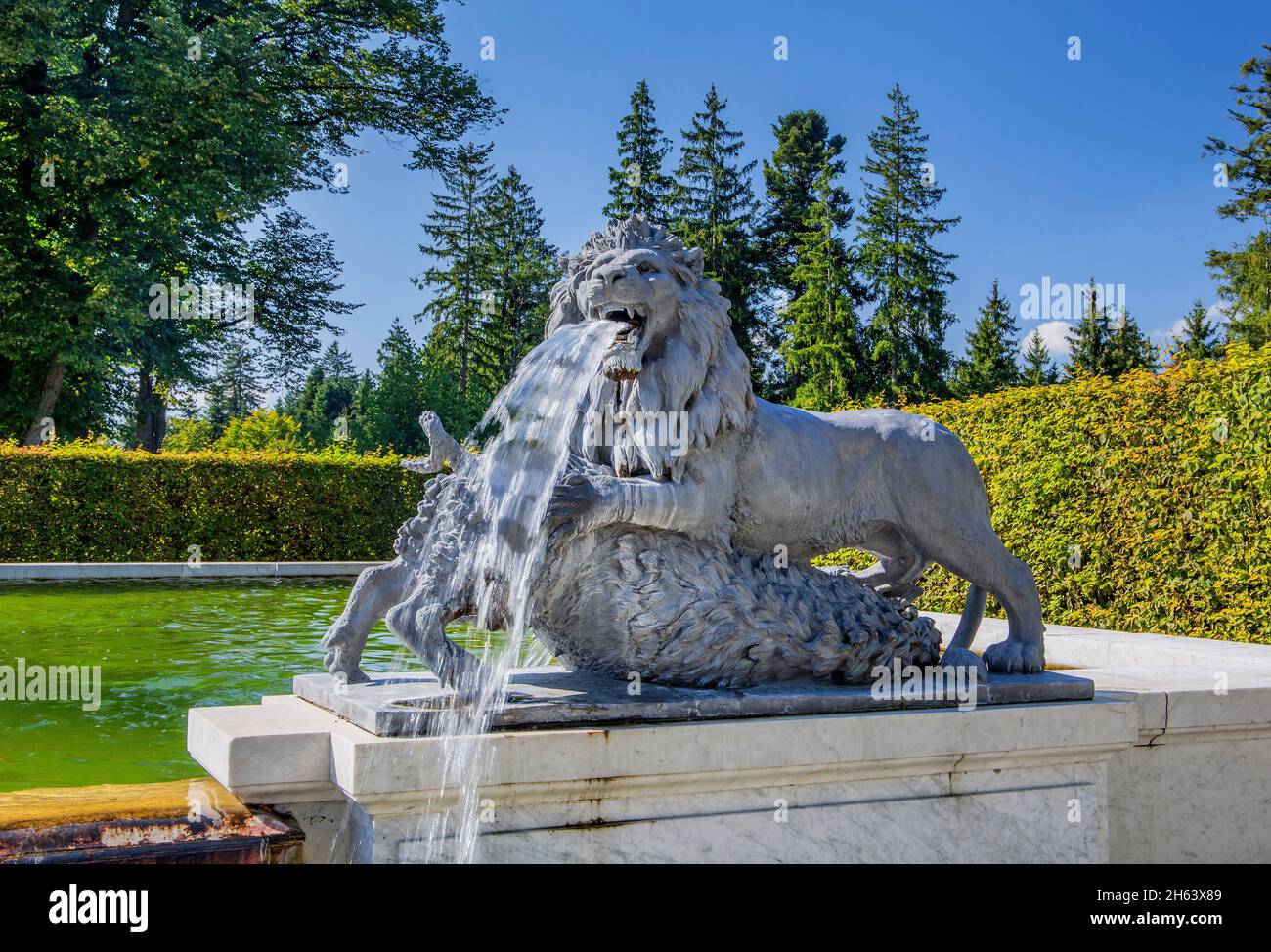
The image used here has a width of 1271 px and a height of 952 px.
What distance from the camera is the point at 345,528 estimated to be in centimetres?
1563

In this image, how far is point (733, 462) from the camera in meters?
3.29

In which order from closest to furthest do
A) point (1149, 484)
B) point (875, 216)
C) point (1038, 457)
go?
point (1149, 484) → point (1038, 457) → point (875, 216)

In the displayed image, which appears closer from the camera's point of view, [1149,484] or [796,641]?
[796,641]

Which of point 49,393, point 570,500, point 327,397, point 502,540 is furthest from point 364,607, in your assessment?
point 327,397

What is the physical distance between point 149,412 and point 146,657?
74.7ft

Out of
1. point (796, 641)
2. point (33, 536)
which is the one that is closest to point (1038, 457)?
point (796, 641)

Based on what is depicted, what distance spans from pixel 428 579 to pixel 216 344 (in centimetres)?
2636

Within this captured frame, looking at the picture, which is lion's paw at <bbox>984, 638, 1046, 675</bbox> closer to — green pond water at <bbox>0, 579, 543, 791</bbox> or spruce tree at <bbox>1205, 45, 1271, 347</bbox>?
green pond water at <bbox>0, 579, 543, 791</bbox>

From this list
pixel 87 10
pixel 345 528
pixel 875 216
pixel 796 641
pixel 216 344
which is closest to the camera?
pixel 796 641

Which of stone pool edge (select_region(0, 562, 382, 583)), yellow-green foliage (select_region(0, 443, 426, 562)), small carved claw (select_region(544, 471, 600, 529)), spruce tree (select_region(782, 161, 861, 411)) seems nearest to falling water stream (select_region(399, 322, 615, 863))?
small carved claw (select_region(544, 471, 600, 529))

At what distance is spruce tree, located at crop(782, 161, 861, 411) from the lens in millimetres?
32500

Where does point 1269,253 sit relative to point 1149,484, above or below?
above

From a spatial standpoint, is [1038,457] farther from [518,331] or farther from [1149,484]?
[518,331]
